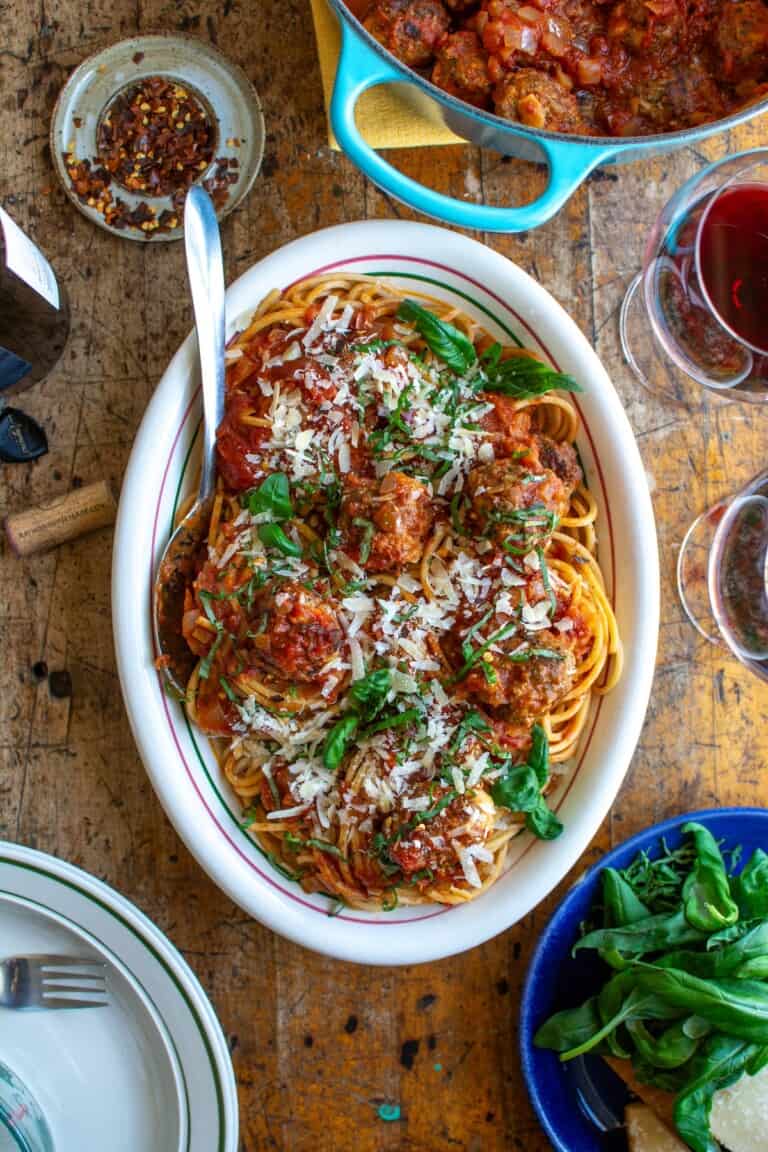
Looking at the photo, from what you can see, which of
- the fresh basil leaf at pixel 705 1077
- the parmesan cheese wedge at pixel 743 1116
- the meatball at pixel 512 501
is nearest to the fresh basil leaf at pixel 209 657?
the meatball at pixel 512 501

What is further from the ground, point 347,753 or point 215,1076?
point 347,753

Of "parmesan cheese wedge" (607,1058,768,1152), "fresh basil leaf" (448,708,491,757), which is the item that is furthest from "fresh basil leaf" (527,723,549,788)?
"parmesan cheese wedge" (607,1058,768,1152)

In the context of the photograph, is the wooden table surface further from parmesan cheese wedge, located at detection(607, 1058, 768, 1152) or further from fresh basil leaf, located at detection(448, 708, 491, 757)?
fresh basil leaf, located at detection(448, 708, 491, 757)

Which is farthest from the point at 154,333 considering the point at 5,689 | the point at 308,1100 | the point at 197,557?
the point at 308,1100

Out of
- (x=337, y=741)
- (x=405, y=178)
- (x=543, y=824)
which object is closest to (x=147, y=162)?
(x=405, y=178)

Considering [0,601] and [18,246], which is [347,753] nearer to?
[0,601]

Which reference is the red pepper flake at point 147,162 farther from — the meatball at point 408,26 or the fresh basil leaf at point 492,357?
the fresh basil leaf at point 492,357
